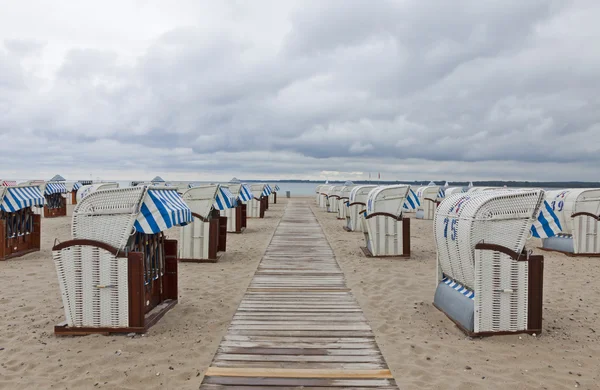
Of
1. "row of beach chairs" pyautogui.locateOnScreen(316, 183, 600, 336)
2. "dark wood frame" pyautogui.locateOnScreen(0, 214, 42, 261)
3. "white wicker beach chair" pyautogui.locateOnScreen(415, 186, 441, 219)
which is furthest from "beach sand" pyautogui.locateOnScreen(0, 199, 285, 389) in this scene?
"white wicker beach chair" pyautogui.locateOnScreen(415, 186, 441, 219)

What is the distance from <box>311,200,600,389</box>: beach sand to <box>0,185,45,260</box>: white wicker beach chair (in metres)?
8.58

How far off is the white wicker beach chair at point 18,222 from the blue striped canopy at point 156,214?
23.8 ft

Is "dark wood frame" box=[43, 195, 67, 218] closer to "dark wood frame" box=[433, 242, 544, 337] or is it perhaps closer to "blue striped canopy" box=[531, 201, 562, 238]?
"dark wood frame" box=[433, 242, 544, 337]

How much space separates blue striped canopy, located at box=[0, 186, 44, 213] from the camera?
11.0 metres

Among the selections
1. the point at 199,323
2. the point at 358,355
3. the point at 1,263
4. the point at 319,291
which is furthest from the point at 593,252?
the point at 1,263

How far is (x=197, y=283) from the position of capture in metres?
8.60

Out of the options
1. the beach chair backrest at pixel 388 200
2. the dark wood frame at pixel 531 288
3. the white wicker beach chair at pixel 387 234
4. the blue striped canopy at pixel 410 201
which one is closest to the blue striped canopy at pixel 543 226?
the dark wood frame at pixel 531 288

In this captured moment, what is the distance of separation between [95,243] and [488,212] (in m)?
4.80

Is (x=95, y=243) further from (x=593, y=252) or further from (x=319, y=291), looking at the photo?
(x=593, y=252)

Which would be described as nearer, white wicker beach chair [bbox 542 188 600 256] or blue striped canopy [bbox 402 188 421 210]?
white wicker beach chair [bbox 542 188 600 256]

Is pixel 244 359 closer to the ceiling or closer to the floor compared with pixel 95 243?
closer to the floor

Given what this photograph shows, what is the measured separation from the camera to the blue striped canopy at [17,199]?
10984mm

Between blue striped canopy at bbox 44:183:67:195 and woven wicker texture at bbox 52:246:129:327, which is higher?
blue striped canopy at bbox 44:183:67:195

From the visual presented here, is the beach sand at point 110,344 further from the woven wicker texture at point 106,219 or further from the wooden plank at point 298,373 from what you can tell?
the woven wicker texture at point 106,219
